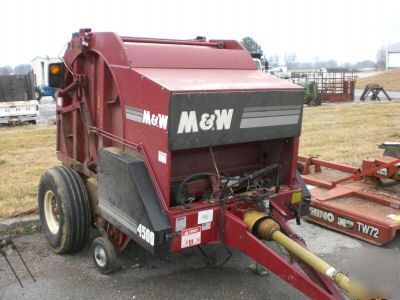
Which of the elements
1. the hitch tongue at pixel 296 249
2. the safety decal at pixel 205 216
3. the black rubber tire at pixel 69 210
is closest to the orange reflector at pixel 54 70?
the black rubber tire at pixel 69 210

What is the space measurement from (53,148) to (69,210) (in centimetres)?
647

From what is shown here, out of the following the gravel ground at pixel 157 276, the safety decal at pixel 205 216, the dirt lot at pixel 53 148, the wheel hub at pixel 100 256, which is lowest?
the gravel ground at pixel 157 276

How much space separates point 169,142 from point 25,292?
1.81m

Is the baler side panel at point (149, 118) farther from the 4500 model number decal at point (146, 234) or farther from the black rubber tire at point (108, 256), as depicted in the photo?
the black rubber tire at point (108, 256)

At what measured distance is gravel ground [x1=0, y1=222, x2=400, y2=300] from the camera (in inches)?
156

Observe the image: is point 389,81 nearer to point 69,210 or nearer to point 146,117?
point 69,210

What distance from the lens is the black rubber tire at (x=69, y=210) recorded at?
14.8 feet

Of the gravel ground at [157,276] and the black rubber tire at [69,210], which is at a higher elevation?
the black rubber tire at [69,210]

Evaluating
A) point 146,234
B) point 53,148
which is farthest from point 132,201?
point 53,148

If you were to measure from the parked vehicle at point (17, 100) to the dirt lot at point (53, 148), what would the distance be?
359cm

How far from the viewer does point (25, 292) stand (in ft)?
13.1

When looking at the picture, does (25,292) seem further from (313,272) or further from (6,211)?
(313,272)

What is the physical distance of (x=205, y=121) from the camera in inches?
142

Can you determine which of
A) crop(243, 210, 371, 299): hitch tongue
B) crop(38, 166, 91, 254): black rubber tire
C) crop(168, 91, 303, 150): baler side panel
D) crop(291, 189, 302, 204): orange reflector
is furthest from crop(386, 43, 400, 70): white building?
crop(243, 210, 371, 299): hitch tongue
